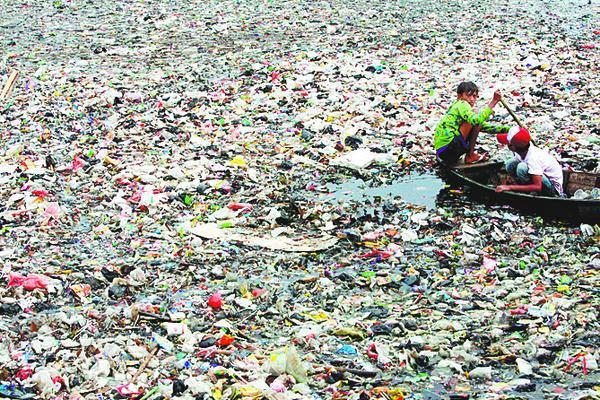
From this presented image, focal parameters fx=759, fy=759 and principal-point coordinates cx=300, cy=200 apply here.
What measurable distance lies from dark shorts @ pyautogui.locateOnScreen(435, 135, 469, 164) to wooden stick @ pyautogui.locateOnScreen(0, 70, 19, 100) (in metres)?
6.99

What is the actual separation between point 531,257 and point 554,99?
4741mm

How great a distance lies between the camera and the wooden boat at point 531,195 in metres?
6.59

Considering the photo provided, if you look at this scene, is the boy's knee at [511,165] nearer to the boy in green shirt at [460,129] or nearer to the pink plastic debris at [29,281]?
the boy in green shirt at [460,129]

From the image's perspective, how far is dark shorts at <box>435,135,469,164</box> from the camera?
26.9 ft

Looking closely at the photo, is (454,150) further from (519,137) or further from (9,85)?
(9,85)

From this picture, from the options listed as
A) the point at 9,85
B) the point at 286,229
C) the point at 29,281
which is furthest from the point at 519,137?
the point at 9,85

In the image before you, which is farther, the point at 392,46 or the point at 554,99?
the point at 392,46

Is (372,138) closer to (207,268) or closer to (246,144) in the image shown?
(246,144)

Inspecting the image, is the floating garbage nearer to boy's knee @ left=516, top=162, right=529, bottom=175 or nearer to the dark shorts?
the dark shorts

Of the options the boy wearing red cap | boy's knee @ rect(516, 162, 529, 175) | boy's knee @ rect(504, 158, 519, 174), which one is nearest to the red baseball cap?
the boy wearing red cap

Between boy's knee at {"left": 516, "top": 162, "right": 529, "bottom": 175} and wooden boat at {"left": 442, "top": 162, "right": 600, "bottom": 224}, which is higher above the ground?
boy's knee at {"left": 516, "top": 162, "right": 529, "bottom": 175}

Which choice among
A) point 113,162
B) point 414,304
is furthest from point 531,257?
point 113,162

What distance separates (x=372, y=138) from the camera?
9391 mm

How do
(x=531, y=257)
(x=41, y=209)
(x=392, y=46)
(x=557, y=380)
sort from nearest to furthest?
(x=557, y=380) → (x=531, y=257) → (x=41, y=209) → (x=392, y=46)
